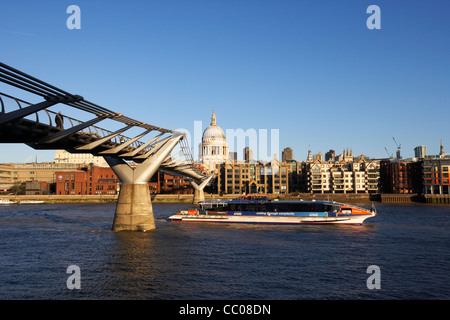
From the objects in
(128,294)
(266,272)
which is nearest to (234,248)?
(266,272)

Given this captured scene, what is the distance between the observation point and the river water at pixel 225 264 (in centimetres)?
2330

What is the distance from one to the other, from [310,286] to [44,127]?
22.7 metres

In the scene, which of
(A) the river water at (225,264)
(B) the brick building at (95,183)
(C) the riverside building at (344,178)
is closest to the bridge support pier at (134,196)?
(A) the river water at (225,264)

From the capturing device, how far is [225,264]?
1199 inches

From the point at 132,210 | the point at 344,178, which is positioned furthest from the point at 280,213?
the point at 344,178

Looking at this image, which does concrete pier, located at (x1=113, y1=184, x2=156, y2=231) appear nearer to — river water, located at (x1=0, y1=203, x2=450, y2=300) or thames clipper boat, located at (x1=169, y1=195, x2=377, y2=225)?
river water, located at (x1=0, y1=203, x2=450, y2=300)

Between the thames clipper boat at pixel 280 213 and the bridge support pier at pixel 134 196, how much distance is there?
681 inches

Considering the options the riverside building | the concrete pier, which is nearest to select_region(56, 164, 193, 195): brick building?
the riverside building

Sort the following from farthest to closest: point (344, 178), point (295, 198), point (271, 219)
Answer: point (344, 178)
point (295, 198)
point (271, 219)

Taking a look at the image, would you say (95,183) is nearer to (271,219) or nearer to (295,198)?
(295,198)

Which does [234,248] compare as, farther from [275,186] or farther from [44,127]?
[275,186]

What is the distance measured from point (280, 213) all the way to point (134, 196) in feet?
80.3

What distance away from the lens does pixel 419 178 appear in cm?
15100
